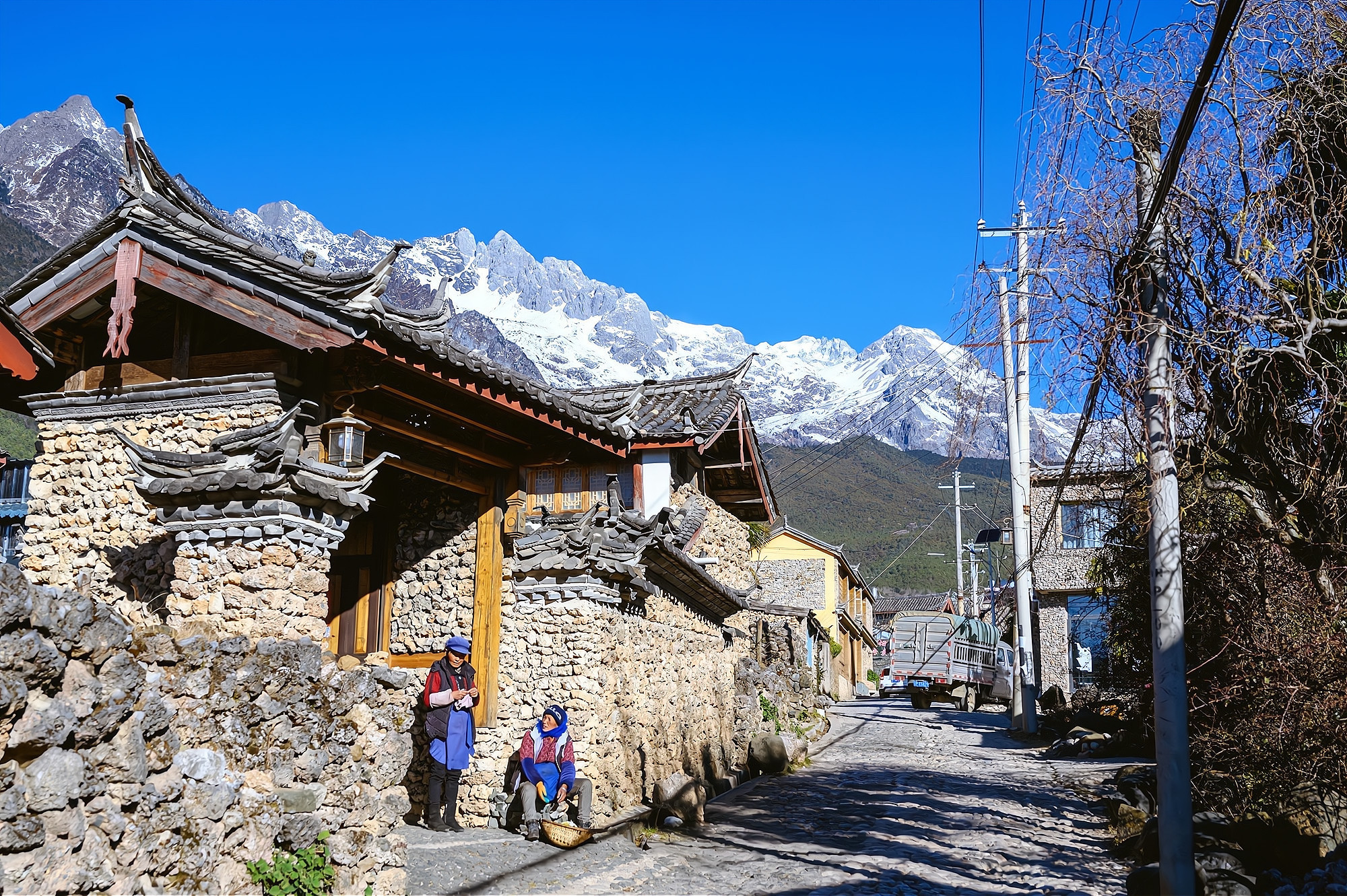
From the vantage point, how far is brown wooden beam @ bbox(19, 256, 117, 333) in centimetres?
953

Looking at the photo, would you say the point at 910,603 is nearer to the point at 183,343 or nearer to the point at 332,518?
the point at 183,343

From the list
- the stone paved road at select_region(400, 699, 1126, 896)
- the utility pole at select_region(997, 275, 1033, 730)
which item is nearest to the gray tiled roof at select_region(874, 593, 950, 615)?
the utility pole at select_region(997, 275, 1033, 730)

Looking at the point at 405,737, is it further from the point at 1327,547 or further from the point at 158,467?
the point at 1327,547

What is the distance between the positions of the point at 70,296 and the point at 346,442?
3305mm

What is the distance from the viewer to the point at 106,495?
9750mm

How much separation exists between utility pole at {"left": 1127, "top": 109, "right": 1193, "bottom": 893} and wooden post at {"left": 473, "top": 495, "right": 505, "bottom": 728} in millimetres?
7507

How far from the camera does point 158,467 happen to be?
8.35 metres

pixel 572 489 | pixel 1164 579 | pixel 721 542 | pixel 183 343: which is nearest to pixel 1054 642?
pixel 721 542

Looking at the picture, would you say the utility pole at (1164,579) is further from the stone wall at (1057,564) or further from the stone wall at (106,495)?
the stone wall at (1057,564)

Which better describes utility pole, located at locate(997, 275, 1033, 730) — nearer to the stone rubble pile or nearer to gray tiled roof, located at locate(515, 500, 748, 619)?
gray tiled roof, located at locate(515, 500, 748, 619)

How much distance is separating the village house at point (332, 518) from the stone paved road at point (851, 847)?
1.29m

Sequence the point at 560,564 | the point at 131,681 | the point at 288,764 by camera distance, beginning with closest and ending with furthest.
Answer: the point at 131,681, the point at 288,764, the point at 560,564

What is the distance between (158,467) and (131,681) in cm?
396

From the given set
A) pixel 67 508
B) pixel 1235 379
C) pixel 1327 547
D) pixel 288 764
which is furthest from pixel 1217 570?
pixel 67 508
